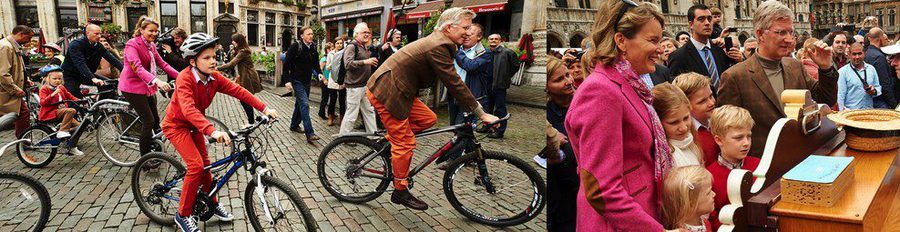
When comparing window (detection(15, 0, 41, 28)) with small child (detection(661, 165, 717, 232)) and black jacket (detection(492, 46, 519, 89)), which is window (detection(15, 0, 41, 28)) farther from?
small child (detection(661, 165, 717, 232))

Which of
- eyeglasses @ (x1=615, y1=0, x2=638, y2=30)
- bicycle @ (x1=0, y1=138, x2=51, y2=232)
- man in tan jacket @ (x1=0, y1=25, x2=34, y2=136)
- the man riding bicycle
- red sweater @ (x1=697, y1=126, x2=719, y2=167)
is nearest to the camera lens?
eyeglasses @ (x1=615, y1=0, x2=638, y2=30)

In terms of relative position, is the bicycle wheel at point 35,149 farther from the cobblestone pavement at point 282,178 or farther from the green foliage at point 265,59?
the green foliage at point 265,59

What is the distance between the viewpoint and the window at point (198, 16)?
183 centimetres

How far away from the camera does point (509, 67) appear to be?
1298mm

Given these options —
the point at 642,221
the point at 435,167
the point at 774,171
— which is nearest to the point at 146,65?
the point at 435,167

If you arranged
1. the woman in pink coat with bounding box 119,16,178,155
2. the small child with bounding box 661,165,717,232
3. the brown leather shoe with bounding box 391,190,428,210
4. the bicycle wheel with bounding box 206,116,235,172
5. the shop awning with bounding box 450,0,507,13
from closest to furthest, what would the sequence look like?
1. the small child with bounding box 661,165,717,232
2. the shop awning with bounding box 450,0,507,13
3. the woman in pink coat with bounding box 119,16,178,155
4. the brown leather shoe with bounding box 391,190,428,210
5. the bicycle wheel with bounding box 206,116,235,172

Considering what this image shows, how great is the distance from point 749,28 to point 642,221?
1151 mm

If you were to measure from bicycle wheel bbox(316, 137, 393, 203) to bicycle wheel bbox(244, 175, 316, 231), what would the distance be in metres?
0.17

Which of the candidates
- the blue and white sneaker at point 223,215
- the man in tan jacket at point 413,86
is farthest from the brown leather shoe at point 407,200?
the blue and white sneaker at point 223,215

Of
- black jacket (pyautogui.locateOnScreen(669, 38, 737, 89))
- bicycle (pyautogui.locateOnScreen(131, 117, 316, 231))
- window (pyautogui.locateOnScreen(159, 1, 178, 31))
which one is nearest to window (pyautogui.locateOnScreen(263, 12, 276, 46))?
window (pyautogui.locateOnScreen(159, 1, 178, 31))

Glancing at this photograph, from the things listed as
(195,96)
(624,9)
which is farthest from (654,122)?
(195,96)

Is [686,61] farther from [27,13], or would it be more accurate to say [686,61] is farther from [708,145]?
[27,13]

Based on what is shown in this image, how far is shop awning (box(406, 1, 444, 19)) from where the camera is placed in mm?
1469

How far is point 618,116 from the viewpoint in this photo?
1.08 metres
